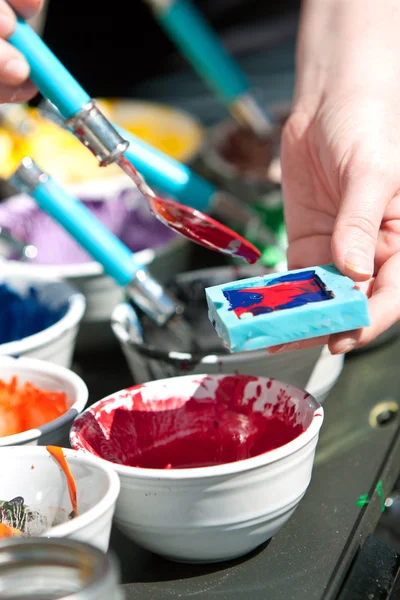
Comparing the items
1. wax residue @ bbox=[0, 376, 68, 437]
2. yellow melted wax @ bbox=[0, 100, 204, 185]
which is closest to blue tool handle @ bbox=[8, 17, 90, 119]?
wax residue @ bbox=[0, 376, 68, 437]

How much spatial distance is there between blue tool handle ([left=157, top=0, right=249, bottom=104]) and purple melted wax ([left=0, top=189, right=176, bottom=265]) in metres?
0.33

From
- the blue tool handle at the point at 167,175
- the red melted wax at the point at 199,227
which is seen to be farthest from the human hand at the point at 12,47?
the blue tool handle at the point at 167,175

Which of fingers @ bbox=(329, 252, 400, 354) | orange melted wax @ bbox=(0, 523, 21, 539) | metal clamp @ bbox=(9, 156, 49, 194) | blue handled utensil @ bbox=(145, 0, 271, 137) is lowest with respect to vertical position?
blue handled utensil @ bbox=(145, 0, 271, 137)

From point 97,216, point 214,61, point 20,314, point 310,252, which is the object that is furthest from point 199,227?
point 214,61

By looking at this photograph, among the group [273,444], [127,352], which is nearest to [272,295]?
[273,444]

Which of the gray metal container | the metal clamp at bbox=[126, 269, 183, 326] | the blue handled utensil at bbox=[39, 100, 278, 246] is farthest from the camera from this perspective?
the blue handled utensil at bbox=[39, 100, 278, 246]

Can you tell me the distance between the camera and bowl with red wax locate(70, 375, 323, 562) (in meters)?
0.65

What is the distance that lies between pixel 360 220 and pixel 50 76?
0.37 metres

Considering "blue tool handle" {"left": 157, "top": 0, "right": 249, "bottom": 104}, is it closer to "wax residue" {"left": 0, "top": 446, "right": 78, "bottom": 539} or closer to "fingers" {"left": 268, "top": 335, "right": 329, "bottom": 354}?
"fingers" {"left": 268, "top": 335, "right": 329, "bottom": 354}

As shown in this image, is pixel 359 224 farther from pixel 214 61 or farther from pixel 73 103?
pixel 214 61

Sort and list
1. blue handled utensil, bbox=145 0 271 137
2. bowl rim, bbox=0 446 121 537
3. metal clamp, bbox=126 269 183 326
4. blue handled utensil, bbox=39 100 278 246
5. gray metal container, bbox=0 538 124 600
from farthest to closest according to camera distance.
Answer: blue handled utensil, bbox=145 0 271 137 → blue handled utensil, bbox=39 100 278 246 → metal clamp, bbox=126 269 183 326 → bowl rim, bbox=0 446 121 537 → gray metal container, bbox=0 538 124 600

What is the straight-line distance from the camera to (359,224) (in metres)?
0.75

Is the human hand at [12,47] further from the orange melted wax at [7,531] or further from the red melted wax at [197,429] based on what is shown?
the orange melted wax at [7,531]

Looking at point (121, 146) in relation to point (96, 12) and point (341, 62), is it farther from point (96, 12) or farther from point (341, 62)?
point (96, 12)
